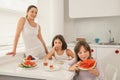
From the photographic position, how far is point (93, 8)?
3.33 m

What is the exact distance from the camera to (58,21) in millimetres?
3465

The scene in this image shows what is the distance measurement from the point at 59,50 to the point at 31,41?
405mm

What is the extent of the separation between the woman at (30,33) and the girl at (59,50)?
0.65ft

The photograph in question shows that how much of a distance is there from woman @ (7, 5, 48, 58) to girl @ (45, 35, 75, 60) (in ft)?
0.65

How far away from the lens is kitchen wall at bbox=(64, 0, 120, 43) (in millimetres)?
3514

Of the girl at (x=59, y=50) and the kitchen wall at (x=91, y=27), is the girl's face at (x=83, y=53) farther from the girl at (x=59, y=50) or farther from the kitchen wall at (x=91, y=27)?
the kitchen wall at (x=91, y=27)

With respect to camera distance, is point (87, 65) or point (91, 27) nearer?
point (87, 65)

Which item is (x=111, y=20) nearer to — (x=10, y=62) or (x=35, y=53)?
(x=35, y=53)

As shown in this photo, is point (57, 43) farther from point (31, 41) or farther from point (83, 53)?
point (83, 53)

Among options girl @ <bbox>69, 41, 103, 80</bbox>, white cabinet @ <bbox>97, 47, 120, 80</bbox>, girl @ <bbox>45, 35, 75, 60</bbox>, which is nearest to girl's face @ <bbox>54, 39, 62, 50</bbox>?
girl @ <bbox>45, 35, 75, 60</bbox>

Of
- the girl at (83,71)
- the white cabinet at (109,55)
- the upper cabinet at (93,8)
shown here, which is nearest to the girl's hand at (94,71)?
the girl at (83,71)

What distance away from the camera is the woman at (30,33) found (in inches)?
86.3

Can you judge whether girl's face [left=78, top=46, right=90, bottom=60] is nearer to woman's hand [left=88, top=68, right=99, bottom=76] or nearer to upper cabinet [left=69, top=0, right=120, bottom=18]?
woman's hand [left=88, top=68, right=99, bottom=76]

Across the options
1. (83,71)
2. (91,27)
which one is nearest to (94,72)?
(83,71)
